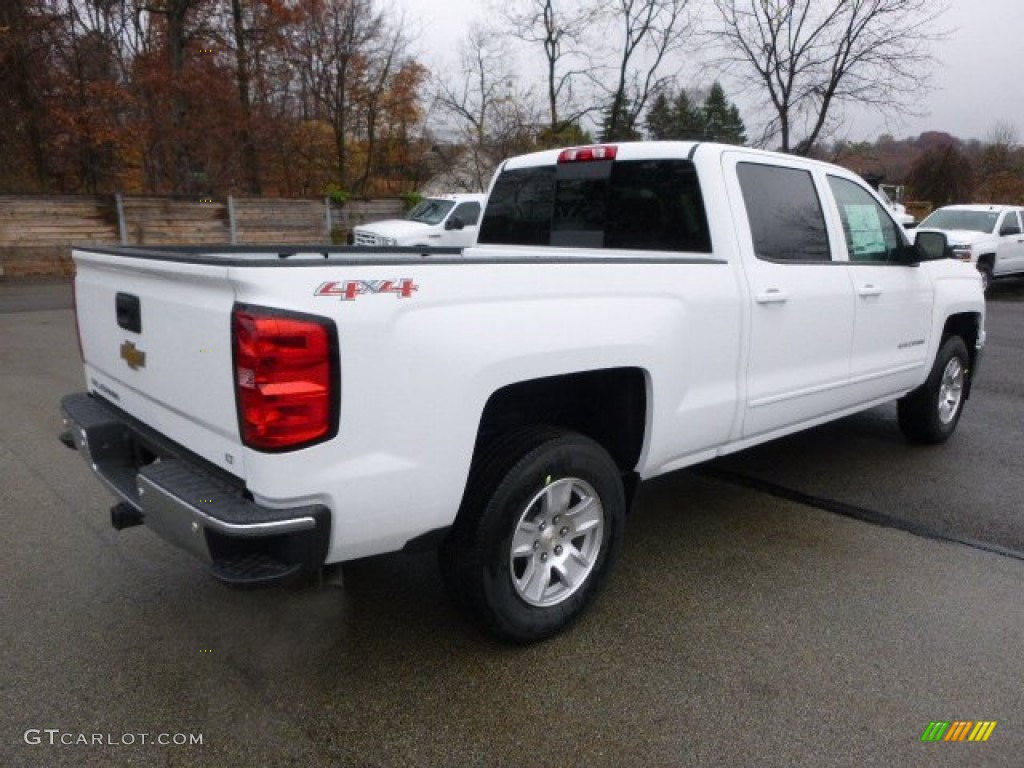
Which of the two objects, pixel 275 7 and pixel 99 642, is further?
pixel 275 7

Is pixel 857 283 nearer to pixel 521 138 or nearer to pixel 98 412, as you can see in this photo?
pixel 98 412

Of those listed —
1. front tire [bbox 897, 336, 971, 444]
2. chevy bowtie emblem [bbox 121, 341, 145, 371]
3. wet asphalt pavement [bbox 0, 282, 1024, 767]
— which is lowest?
wet asphalt pavement [bbox 0, 282, 1024, 767]

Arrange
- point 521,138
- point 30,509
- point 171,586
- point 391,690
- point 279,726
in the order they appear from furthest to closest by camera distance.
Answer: point 521,138
point 30,509
point 171,586
point 391,690
point 279,726

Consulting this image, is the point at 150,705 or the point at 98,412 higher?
the point at 98,412

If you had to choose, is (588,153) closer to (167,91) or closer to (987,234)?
(987,234)

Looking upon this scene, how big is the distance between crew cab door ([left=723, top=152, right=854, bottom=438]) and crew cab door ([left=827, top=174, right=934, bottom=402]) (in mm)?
170

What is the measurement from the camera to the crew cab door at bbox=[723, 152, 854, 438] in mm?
3590

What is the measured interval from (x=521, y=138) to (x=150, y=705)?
26.2m

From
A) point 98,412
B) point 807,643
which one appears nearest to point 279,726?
point 98,412

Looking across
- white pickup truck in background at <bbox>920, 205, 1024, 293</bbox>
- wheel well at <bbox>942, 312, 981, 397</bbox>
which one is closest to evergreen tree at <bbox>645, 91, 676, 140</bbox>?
white pickup truck in background at <bbox>920, 205, 1024, 293</bbox>

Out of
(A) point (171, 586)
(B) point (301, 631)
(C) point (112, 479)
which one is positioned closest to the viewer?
(C) point (112, 479)

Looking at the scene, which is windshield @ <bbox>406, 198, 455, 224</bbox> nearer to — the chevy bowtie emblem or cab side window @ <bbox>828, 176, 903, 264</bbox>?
cab side window @ <bbox>828, 176, 903, 264</bbox>

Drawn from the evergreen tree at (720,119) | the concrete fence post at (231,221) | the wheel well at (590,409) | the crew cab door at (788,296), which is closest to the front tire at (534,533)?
the wheel well at (590,409)

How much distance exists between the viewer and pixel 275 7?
20609 mm
